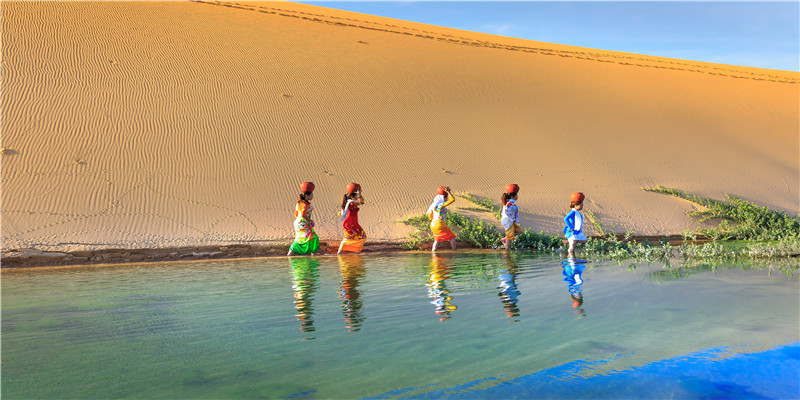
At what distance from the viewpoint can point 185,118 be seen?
16.4 metres

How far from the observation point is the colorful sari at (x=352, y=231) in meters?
10.8

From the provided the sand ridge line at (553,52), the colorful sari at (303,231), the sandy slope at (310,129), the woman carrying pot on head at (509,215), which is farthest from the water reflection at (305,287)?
the sand ridge line at (553,52)

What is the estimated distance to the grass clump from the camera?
12.6 m

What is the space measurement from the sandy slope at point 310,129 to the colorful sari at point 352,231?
65.9 inches

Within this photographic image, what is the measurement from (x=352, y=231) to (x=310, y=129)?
22.3ft

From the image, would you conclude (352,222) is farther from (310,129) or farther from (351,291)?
(310,129)

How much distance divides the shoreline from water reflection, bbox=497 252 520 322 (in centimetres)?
360

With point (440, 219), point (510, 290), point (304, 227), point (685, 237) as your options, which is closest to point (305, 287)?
point (510, 290)

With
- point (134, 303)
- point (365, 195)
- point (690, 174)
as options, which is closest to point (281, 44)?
point (365, 195)

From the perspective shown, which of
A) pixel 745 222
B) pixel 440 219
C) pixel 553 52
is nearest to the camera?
pixel 440 219

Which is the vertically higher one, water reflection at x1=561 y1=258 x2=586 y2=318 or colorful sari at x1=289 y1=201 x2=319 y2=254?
colorful sari at x1=289 y1=201 x2=319 y2=254

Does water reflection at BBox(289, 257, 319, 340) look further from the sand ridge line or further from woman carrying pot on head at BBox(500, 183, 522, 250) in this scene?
the sand ridge line

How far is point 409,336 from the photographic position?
4.59 meters

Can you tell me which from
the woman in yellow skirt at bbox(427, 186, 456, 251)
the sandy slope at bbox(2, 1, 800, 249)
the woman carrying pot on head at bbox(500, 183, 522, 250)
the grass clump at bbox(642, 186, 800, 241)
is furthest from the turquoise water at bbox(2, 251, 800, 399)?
the grass clump at bbox(642, 186, 800, 241)
